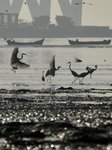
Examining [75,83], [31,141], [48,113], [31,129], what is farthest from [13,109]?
[75,83]

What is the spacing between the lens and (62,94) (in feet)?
78.2

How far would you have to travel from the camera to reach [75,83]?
31.6 metres

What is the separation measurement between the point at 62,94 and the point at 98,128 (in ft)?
33.8

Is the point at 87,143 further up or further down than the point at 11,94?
further up

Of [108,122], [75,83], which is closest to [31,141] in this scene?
[108,122]

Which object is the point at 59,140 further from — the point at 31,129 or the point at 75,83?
the point at 75,83

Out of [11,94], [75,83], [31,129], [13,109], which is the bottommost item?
[75,83]

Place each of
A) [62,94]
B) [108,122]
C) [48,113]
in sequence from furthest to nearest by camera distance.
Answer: [62,94] < [48,113] < [108,122]

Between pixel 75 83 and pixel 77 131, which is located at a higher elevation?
pixel 77 131

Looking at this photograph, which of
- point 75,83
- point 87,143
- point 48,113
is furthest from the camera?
point 75,83

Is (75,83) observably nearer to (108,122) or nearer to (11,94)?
(11,94)

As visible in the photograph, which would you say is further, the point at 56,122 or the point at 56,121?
the point at 56,121

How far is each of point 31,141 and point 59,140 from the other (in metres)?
0.66

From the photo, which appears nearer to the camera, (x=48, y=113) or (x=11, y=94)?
(x=48, y=113)
